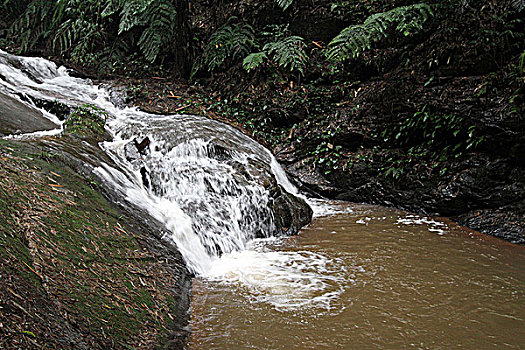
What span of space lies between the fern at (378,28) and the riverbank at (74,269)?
5.05 meters

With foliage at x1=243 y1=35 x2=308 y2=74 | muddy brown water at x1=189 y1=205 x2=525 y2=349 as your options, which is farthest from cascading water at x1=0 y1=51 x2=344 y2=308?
foliage at x1=243 y1=35 x2=308 y2=74

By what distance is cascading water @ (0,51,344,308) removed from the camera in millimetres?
3213

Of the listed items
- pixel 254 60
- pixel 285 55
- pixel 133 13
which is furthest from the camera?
pixel 133 13

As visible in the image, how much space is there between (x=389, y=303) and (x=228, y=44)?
23.9 feet

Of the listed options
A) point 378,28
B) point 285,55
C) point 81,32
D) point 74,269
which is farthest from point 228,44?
point 74,269

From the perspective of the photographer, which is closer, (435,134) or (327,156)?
(435,134)

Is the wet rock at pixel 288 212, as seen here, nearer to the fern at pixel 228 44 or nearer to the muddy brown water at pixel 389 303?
the muddy brown water at pixel 389 303

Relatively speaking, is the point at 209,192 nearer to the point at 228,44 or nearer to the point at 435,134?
the point at 435,134

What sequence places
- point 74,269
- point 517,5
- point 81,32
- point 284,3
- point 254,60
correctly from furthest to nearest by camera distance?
point 81,32 → point 284,3 → point 254,60 → point 517,5 → point 74,269

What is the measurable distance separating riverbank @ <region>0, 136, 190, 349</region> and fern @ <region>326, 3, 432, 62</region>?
5054 mm

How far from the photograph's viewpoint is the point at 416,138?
5.89m

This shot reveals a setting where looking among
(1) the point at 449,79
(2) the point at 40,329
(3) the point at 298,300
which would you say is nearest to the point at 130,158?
(3) the point at 298,300

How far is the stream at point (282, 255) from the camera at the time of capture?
2.35 metres

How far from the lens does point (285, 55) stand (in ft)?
23.9
